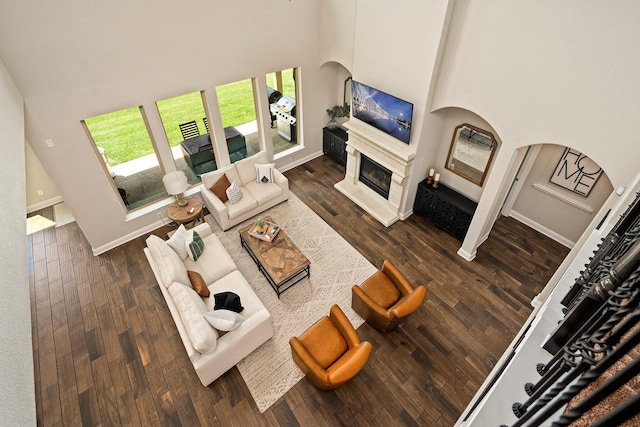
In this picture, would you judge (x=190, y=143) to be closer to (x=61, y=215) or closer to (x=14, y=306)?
(x=61, y=215)

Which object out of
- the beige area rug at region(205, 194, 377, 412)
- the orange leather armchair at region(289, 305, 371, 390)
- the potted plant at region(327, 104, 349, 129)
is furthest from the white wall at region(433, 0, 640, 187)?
the orange leather armchair at region(289, 305, 371, 390)

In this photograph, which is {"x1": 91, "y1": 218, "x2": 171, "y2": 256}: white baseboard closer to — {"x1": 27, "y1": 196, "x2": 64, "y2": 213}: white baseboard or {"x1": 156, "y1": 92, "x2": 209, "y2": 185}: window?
{"x1": 156, "y1": 92, "x2": 209, "y2": 185}: window

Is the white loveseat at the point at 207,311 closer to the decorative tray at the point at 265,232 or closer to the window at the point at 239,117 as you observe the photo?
the decorative tray at the point at 265,232

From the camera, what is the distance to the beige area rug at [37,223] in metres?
6.44

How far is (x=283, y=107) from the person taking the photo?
782 cm

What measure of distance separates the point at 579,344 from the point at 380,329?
3905 mm

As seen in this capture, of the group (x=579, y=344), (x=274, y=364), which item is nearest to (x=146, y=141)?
(x=274, y=364)

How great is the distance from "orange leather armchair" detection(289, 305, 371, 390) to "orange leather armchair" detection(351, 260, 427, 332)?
1.49ft

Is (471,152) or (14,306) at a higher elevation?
(14,306)

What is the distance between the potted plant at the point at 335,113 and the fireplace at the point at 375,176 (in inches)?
58.6

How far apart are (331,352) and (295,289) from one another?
4.72 ft

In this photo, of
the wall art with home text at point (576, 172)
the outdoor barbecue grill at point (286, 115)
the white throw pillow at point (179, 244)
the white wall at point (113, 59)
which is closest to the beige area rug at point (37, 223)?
the white wall at point (113, 59)

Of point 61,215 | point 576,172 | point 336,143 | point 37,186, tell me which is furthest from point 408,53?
point 37,186

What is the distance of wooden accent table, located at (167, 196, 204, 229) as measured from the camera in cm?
585
